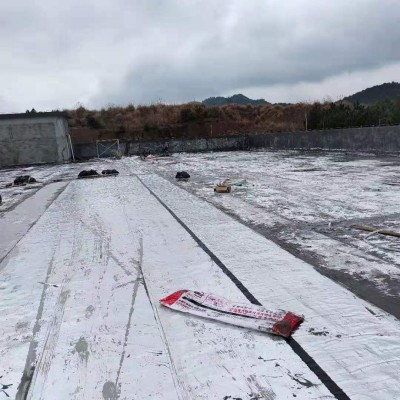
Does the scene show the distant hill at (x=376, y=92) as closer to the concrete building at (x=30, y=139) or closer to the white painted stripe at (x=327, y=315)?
the concrete building at (x=30, y=139)

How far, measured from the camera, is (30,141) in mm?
30203

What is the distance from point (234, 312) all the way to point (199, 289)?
0.66m

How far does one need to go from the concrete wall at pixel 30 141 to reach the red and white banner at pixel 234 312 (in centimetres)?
2893

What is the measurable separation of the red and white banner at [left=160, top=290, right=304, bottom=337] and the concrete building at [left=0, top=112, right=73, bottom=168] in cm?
2893

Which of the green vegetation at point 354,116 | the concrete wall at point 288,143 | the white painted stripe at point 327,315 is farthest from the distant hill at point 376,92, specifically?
the white painted stripe at point 327,315

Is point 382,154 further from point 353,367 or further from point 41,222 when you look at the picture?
point 353,367

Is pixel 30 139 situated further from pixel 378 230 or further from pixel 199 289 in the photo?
pixel 199 289

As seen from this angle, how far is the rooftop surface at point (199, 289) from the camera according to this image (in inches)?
103

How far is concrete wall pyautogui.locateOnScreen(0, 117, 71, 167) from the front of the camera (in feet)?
97.7

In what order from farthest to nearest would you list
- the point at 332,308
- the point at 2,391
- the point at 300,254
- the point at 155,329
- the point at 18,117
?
1. the point at 18,117
2. the point at 300,254
3. the point at 332,308
4. the point at 155,329
5. the point at 2,391

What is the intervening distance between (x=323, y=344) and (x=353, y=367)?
310 millimetres

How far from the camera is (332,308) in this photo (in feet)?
11.6

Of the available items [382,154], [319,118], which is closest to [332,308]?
[382,154]

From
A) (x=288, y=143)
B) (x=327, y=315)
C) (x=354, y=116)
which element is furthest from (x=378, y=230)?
(x=354, y=116)
